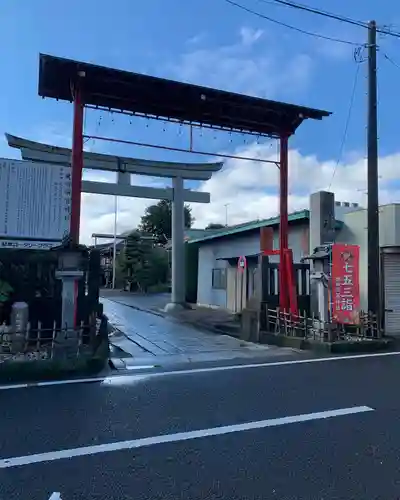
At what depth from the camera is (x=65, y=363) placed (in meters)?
7.29

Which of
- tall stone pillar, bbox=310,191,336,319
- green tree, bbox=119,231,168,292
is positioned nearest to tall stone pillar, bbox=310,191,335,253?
tall stone pillar, bbox=310,191,336,319

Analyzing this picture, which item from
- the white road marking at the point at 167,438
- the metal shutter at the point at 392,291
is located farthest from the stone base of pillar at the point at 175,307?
the white road marking at the point at 167,438

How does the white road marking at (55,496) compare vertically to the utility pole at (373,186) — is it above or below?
below

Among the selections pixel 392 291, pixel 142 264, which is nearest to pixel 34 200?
pixel 392 291

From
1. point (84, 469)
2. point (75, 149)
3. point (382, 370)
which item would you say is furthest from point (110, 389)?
point (75, 149)

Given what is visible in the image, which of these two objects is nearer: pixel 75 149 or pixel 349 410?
pixel 349 410

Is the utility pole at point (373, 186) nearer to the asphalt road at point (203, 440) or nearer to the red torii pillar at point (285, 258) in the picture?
the red torii pillar at point (285, 258)

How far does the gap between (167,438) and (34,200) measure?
663cm

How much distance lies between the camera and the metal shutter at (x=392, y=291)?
12750mm

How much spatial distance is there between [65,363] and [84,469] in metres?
3.82

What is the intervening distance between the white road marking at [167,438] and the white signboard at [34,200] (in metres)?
6.08

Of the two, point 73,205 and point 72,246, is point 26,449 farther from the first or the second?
point 73,205

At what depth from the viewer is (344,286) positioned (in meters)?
10.8

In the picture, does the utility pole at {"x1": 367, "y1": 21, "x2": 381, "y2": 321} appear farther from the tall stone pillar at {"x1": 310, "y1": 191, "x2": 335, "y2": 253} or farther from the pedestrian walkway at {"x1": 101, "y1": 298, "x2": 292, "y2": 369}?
the pedestrian walkway at {"x1": 101, "y1": 298, "x2": 292, "y2": 369}
